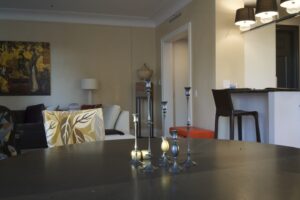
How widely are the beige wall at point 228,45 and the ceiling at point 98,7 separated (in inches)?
39.2

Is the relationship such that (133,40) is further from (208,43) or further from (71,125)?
(71,125)

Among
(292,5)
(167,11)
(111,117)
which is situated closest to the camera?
(292,5)

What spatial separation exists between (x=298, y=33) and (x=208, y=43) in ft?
4.13

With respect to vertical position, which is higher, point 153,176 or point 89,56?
point 89,56

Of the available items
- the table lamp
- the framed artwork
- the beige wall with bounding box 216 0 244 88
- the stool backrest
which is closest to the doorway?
the beige wall with bounding box 216 0 244 88

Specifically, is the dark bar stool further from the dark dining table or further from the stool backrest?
the dark dining table

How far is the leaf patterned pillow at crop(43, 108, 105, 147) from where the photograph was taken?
5.84ft

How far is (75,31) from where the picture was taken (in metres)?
6.41

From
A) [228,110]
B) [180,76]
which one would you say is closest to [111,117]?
[228,110]

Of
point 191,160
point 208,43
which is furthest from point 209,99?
point 191,160

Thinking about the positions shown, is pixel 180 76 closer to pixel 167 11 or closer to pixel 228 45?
pixel 167 11

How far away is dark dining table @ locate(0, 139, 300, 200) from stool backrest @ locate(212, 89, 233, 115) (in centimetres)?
213

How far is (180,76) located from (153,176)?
18.2ft

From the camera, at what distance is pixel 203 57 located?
457 cm
